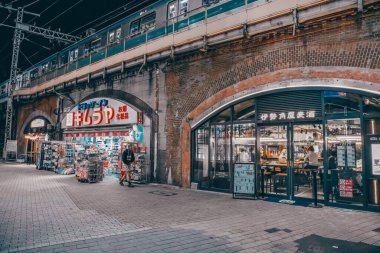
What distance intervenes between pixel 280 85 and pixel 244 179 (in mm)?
3681

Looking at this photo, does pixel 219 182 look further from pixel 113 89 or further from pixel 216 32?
pixel 113 89

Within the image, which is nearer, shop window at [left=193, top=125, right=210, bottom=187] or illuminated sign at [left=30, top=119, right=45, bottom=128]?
shop window at [left=193, top=125, right=210, bottom=187]

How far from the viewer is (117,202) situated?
884 centimetres

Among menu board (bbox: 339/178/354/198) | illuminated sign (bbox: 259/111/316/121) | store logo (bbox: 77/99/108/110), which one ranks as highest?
store logo (bbox: 77/99/108/110)

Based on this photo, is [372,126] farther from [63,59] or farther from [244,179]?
[63,59]

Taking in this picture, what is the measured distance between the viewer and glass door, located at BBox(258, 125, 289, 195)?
9.67m

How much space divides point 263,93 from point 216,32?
325cm

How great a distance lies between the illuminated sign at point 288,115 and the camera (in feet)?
29.7

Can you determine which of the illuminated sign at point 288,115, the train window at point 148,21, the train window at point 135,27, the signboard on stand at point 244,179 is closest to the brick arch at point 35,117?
the train window at point 135,27

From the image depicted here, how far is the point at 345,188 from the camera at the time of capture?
8.23m

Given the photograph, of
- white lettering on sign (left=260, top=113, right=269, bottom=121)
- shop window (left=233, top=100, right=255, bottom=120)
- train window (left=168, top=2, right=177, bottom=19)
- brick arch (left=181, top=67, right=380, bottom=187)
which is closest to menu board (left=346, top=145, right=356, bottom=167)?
brick arch (left=181, top=67, right=380, bottom=187)

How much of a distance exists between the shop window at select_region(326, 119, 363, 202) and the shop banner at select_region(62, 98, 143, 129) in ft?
31.2

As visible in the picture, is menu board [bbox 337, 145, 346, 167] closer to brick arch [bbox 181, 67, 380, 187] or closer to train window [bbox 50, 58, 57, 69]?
brick arch [bbox 181, 67, 380, 187]

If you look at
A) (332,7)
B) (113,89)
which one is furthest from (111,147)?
(332,7)
